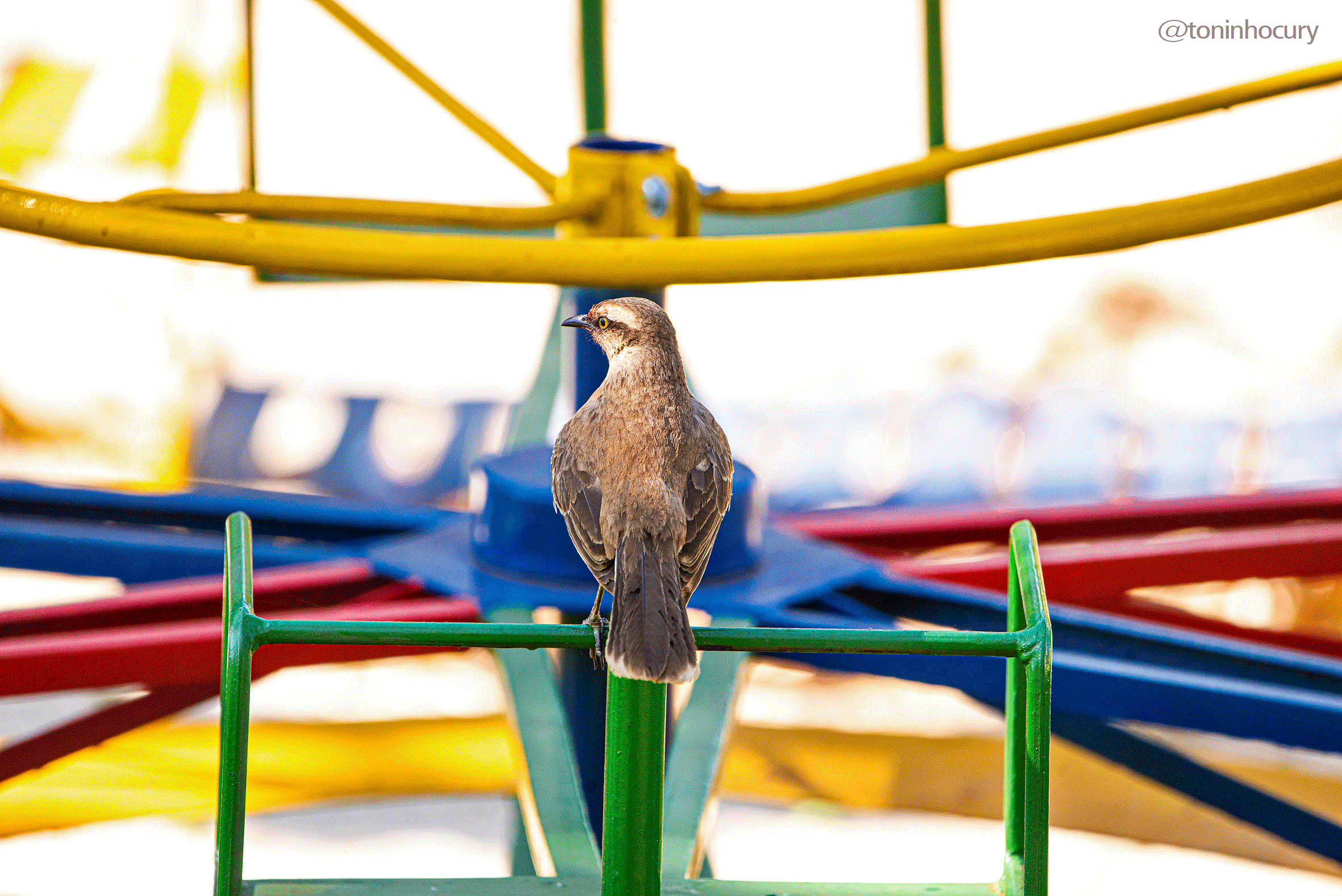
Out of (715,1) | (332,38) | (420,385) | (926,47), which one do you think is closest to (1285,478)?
(926,47)

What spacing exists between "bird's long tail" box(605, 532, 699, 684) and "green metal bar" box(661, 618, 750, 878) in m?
0.75

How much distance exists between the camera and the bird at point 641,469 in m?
1.29

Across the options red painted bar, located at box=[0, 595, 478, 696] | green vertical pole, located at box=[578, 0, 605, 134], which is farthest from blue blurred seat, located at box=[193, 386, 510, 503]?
red painted bar, located at box=[0, 595, 478, 696]

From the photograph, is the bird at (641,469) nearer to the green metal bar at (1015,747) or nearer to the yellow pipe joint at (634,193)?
the green metal bar at (1015,747)

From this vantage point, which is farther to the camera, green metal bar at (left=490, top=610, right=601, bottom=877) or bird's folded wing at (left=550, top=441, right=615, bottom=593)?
green metal bar at (left=490, top=610, right=601, bottom=877)

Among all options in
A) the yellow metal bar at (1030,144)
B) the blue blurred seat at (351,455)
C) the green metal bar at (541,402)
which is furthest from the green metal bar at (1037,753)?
the blue blurred seat at (351,455)

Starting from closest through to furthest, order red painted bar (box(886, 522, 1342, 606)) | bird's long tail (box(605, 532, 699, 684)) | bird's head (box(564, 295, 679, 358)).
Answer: bird's long tail (box(605, 532, 699, 684)), bird's head (box(564, 295, 679, 358)), red painted bar (box(886, 522, 1342, 606))

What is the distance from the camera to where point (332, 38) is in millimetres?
4234

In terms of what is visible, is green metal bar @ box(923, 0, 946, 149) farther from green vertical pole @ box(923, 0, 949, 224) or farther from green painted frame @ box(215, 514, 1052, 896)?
green painted frame @ box(215, 514, 1052, 896)

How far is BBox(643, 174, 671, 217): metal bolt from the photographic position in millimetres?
2113

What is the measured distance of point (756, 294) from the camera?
461 cm

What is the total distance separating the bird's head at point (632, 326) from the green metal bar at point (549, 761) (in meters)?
0.73

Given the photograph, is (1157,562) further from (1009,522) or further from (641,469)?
(641,469)

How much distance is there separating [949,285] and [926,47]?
0.81 m
